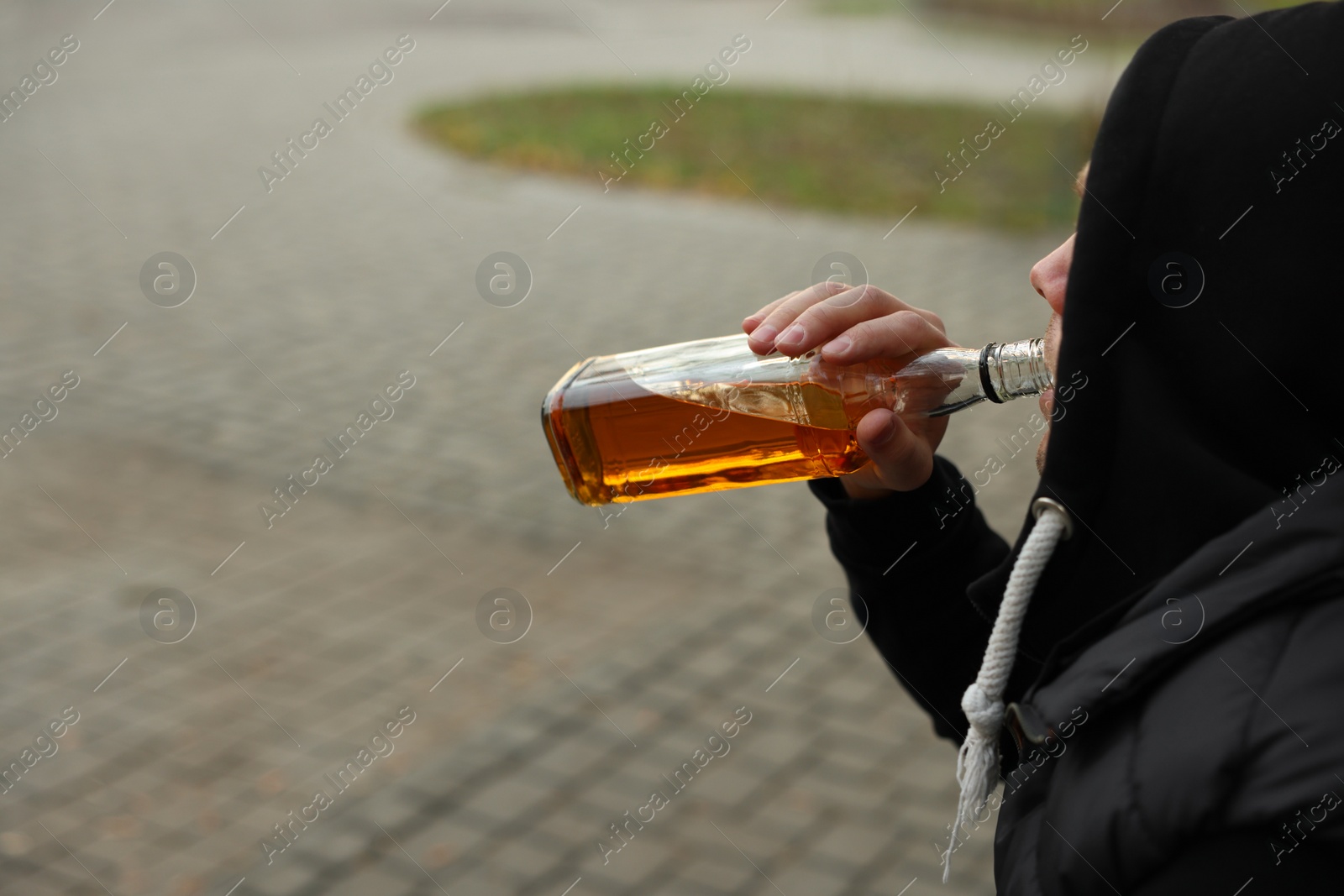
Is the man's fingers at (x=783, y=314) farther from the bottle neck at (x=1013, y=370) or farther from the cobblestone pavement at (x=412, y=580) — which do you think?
the cobblestone pavement at (x=412, y=580)

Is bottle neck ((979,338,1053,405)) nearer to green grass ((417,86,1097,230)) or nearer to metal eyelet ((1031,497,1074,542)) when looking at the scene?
metal eyelet ((1031,497,1074,542))

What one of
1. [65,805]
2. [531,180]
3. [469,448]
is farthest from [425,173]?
[65,805]

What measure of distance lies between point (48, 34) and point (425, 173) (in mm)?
10443

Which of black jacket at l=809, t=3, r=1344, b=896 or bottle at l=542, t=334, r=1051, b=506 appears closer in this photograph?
black jacket at l=809, t=3, r=1344, b=896

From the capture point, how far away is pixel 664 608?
529 centimetres

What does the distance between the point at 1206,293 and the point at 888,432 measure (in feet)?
1.80

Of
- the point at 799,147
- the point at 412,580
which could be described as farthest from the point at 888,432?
the point at 799,147

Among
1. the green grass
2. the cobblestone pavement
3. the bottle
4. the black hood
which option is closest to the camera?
the black hood

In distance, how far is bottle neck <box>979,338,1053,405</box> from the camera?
5.89 feet

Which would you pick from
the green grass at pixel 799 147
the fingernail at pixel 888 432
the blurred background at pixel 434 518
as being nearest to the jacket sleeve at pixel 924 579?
the blurred background at pixel 434 518

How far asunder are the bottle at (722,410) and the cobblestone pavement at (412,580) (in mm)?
2088

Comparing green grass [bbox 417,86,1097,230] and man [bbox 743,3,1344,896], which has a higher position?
man [bbox 743,3,1344,896]

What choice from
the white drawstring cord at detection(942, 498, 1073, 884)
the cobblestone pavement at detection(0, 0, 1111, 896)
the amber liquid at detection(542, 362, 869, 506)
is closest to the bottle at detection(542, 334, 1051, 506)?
the amber liquid at detection(542, 362, 869, 506)

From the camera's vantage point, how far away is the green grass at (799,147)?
11758mm
